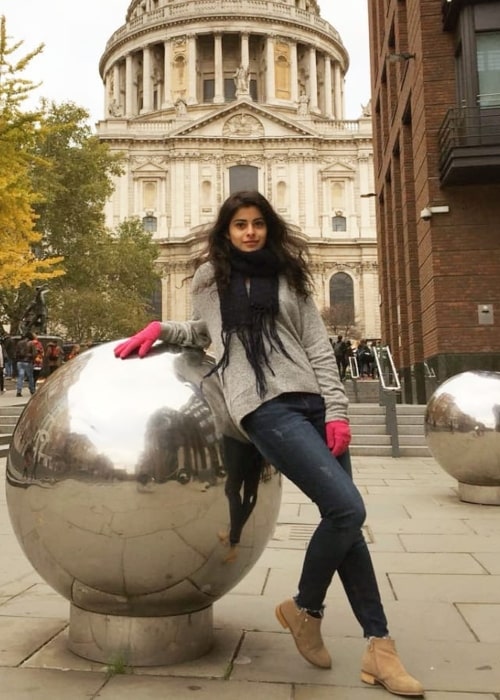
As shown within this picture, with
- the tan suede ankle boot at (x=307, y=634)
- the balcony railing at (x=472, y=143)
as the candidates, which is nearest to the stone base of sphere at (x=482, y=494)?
the tan suede ankle boot at (x=307, y=634)

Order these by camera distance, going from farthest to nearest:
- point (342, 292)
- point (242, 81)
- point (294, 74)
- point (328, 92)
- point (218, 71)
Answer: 1. point (328, 92)
2. point (294, 74)
3. point (218, 71)
4. point (242, 81)
5. point (342, 292)

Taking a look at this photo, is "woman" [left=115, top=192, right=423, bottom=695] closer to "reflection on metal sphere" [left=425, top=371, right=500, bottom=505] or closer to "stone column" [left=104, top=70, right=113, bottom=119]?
"reflection on metal sphere" [left=425, top=371, right=500, bottom=505]

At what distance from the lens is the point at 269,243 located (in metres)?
3.59

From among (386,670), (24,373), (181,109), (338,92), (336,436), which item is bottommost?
(386,670)

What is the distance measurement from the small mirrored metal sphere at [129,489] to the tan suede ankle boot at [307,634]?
0.34 meters

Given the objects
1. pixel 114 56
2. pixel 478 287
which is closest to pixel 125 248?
pixel 478 287

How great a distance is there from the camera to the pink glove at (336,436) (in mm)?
3248

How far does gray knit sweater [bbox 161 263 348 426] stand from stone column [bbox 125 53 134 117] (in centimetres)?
8838

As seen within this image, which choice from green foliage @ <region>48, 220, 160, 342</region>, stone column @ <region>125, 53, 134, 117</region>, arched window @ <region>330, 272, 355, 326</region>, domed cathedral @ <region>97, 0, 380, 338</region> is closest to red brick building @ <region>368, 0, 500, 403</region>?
green foliage @ <region>48, 220, 160, 342</region>

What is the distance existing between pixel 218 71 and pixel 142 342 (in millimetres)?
85557

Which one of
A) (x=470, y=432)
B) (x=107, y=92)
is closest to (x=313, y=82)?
(x=107, y=92)

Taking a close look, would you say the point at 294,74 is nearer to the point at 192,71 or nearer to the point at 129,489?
the point at 192,71

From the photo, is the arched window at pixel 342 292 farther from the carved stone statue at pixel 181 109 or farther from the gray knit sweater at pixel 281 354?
the gray knit sweater at pixel 281 354

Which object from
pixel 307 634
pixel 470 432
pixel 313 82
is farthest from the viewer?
pixel 313 82
